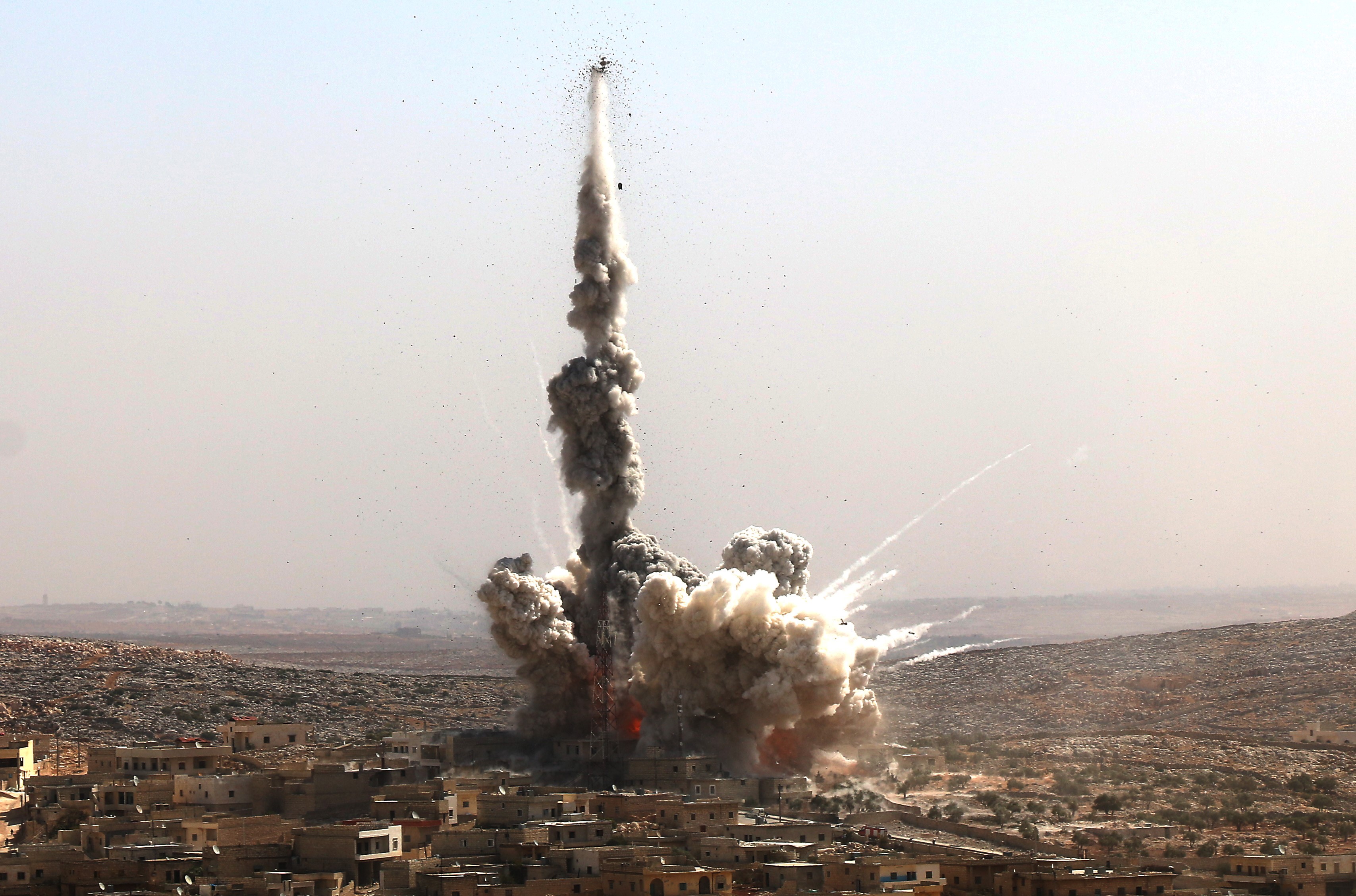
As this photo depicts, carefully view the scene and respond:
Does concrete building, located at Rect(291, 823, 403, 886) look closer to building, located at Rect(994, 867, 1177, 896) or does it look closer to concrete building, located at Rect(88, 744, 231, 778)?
concrete building, located at Rect(88, 744, 231, 778)

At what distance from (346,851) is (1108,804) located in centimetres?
2968

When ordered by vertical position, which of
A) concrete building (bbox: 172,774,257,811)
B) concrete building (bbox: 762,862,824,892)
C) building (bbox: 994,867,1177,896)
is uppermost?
concrete building (bbox: 172,774,257,811)

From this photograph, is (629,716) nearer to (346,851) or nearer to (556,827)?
(556,827)

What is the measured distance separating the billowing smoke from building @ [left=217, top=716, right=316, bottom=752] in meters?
7.99

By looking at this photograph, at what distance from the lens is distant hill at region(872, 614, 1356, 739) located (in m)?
126

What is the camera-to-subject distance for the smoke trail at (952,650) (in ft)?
489

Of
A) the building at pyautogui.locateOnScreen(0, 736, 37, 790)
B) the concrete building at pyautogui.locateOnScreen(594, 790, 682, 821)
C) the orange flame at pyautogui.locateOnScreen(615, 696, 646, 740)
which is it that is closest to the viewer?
the concrete building at pyautogui.locateOnScreen(594, 790, 682, 821)

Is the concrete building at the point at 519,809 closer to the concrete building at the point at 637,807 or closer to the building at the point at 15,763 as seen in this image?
the concrete building at the point at 637,807

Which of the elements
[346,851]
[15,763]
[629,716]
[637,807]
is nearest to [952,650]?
[629,716]

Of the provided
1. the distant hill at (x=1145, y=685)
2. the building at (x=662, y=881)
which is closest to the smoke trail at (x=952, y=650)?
the distant hill at (x=1145, y=685)

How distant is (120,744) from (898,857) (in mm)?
42811

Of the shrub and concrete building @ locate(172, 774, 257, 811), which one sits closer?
concrete building @ locate(172, 774, 257, 811)

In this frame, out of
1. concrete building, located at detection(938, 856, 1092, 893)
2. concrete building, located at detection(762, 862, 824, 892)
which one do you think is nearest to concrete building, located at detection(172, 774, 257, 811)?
concrete building, located at detection(762, 862, 824, 892)

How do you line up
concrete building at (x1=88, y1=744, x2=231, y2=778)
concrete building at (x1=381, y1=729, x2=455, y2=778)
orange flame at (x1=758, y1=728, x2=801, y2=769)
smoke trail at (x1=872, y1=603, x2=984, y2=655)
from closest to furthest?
1. concrete building at (x1=88, y1=744, x2=231, y2=778)
2. concrete building at (x1=381, y1=729, x2=455, y2=778)
3. orange flame at (x1=758, y1=728, x2=801, y2=769)
4. smoke trail at (x1=872, y1=603, x2=984, y2=655)
